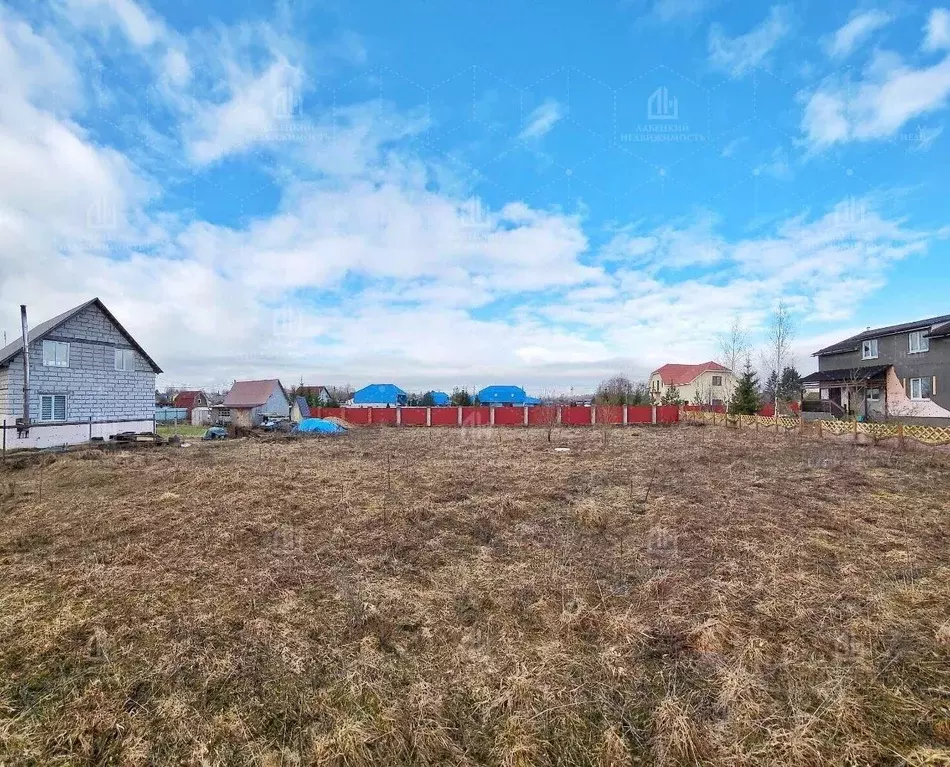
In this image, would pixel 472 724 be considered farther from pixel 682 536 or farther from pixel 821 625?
pixel 682 536

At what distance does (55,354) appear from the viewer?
17.2 meters

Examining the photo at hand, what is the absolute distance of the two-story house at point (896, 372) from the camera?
19.9m

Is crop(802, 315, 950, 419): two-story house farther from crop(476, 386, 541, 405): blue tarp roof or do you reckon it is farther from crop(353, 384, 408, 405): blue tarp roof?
crop(353, 384, 408, 405): blue tarp roof

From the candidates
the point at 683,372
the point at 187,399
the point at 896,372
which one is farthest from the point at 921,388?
the point at 187,399

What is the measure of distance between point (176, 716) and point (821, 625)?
481cm

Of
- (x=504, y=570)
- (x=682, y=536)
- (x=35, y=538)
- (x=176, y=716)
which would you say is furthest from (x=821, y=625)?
(x=35, y=538)

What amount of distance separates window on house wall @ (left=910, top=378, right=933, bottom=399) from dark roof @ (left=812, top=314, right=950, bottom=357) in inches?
86.8

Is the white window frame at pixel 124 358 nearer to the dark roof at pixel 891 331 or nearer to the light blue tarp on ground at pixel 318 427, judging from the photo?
the light blue tarp on ground at pixel 318 427

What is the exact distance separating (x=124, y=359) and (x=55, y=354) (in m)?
3.04

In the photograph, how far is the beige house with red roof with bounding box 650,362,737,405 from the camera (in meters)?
47.5

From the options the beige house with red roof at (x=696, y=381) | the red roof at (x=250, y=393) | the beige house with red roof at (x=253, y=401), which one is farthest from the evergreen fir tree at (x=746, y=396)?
the red roof at (x=250, y=393)

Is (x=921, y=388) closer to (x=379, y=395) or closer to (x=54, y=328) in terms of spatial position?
(x=54, y=328)

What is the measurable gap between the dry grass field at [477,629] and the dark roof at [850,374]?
1952 cm

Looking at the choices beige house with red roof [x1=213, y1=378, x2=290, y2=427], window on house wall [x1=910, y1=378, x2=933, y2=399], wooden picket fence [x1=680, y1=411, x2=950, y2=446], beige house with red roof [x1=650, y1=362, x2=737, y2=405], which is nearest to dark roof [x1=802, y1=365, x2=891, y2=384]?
window on house wall [x1=910, y1=378, x2=933, y2=399]
